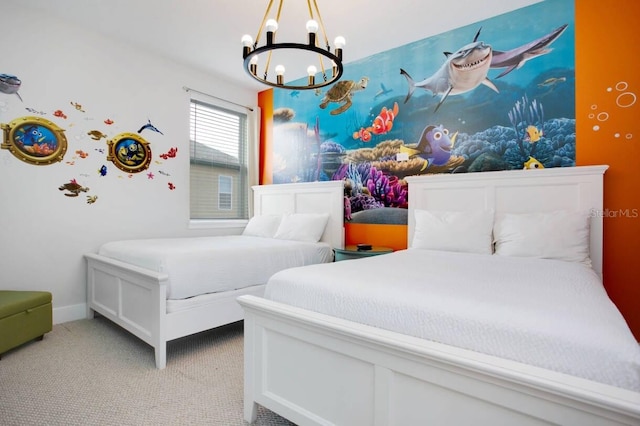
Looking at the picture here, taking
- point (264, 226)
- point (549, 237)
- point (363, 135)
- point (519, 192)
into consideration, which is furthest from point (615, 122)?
point (264, 226)

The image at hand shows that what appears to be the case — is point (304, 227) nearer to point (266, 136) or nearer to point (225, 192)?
point (225, 192)

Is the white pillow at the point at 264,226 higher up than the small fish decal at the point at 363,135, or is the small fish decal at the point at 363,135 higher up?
the small fish decal at the point at 363,135

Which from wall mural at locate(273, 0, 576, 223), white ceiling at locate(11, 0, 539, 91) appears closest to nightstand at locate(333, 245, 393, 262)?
wall mural at locate(273, 0, 576, 223)

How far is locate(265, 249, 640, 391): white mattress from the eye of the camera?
873 millimetres

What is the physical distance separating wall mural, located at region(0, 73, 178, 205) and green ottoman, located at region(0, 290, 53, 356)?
0.95m

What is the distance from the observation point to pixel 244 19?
2.89m

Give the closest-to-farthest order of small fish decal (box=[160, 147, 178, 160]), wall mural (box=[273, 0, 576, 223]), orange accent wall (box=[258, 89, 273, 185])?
wall mural (box=[273, 0, 576, 223]) < small fish decal (box=[160, 147, 178, 160]) < orange accent wall (box=[258, 89, 273, 185])

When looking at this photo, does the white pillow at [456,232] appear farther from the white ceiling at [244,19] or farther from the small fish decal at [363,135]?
the white ceiling at [244,19]

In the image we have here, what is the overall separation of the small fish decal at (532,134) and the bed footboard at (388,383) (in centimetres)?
230

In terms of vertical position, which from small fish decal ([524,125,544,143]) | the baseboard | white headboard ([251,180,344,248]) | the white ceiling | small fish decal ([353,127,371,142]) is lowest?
the baseboard

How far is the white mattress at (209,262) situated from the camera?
2.25 meters

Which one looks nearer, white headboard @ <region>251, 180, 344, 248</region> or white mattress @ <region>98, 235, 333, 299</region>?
white mattress @ <region>98, 235, 333, 299</region>

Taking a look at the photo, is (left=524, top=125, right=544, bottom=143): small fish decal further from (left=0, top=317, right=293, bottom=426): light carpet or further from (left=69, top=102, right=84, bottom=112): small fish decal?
(left=69, top=102, right=84, bottom=112): small fish decal

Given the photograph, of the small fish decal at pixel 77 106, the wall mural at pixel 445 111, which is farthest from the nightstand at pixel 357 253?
the small fish decal at pixel 77 106
